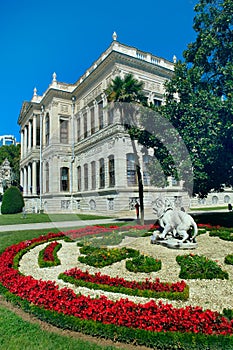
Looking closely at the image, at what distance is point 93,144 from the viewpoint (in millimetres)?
21062

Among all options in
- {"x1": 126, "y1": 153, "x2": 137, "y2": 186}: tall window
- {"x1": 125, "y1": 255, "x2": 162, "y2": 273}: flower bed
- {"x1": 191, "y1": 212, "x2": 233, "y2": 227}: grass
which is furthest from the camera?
{"x1": 191, "y1": 212, "x2": 233, "y2": 227}: grass

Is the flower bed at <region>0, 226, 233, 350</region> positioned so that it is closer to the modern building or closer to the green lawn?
the green lawn

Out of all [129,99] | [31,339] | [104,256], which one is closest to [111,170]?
[129,99]

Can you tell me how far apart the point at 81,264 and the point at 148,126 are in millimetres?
9004

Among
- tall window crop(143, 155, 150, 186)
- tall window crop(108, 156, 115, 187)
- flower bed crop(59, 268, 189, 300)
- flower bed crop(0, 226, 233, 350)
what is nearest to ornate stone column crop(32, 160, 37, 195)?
tall window crop(108, 156, 115, 187)

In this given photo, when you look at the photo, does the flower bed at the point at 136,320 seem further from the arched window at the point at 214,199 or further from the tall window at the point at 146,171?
the arched window at the point at 214,199

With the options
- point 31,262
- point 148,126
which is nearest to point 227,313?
point 31,262

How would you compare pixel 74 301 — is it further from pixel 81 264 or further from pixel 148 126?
pixel 148 126

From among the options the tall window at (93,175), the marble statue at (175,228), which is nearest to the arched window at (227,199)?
the tall window at (93,175)

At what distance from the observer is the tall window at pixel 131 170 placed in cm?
1552

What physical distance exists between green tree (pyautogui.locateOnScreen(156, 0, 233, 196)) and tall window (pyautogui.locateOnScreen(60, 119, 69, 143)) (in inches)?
552

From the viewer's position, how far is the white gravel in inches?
194

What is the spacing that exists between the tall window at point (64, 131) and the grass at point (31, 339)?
872 inches

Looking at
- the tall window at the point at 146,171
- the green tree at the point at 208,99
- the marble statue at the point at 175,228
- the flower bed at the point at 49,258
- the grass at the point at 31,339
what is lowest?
the grass at the point at 31,339
